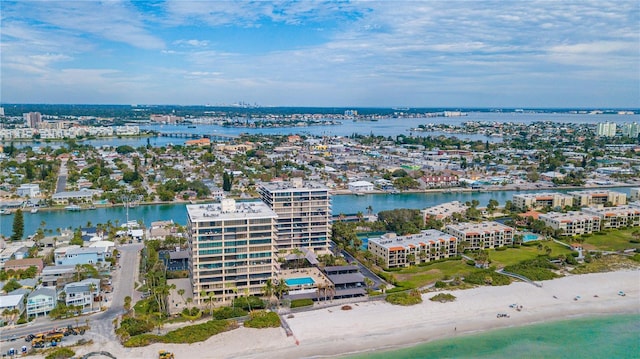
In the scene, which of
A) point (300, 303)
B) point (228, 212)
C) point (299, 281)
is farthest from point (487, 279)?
point (228, 212)

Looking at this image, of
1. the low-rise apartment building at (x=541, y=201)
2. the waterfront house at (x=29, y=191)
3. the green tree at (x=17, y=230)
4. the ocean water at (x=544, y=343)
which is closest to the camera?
the ocean water at (x=544, y=343)

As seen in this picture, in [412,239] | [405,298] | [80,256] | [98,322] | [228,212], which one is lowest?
[98,322]

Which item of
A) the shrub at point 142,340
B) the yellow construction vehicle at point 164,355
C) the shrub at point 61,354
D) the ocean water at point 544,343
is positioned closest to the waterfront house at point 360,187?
the ocean water at point 544,343

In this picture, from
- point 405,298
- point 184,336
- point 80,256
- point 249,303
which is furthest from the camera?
point 80,256

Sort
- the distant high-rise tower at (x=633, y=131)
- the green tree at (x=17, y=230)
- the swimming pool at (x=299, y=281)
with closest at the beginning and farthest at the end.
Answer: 1. the swimming pool at (x=299, y=281)
2. the green tree at (x=17, y=230)
3. the distant high-rise tower at (x=633, y=131)

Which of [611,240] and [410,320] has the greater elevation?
[611,240]

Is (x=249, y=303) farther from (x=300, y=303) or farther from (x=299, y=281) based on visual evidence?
(x=299, y=281)

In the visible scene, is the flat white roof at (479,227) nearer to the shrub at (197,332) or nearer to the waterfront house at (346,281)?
the waterfront house at (346,281)
